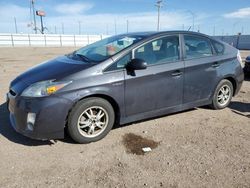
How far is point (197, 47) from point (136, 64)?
1614mm

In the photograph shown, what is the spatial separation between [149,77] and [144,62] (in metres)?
0.32

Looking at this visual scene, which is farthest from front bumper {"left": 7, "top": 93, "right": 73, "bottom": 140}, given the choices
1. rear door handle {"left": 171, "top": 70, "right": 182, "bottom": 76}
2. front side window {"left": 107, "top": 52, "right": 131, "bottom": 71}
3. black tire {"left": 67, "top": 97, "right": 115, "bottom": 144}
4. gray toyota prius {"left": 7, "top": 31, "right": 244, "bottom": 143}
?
rear door handle {"left": 171, "top": 70, "right": 182, "bottom": 76}

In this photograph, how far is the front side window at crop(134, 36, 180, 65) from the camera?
Result: 4202mm

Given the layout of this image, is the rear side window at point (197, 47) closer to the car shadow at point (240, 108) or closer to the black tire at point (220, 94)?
the black tire at point (220, 94)

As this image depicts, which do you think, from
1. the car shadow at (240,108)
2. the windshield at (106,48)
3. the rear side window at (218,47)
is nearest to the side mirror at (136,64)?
the windshield at (106,48)

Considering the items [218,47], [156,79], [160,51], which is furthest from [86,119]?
[218,47]

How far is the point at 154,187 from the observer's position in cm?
279

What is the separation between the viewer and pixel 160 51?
14.4 ft

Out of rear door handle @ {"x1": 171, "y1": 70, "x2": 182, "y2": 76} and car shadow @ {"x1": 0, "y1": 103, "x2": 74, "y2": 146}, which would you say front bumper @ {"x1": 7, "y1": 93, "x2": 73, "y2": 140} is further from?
rear door handle @ {"x1": 171, "y1": 70, "x2": 182, "y2": 76}

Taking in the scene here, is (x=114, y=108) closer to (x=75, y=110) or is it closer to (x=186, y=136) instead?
(x=75, y=110)

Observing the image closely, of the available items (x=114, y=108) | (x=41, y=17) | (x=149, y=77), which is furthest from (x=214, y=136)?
(x=41, y=17)

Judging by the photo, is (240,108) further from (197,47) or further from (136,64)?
(136,64)

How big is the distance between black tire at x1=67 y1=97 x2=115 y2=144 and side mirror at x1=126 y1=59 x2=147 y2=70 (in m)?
0.66

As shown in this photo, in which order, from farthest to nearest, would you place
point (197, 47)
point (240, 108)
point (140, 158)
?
point (240, 108), point (197, 47), point (140, 158)
